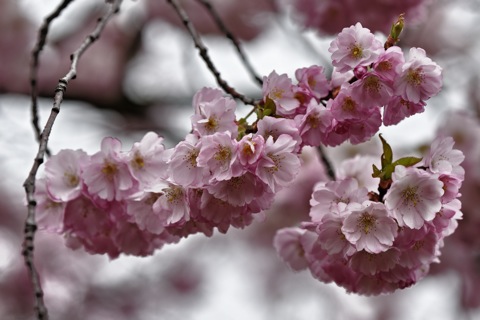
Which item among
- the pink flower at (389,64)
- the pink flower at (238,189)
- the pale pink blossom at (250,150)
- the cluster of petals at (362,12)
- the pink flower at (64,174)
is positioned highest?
the pink flower at (389,64)

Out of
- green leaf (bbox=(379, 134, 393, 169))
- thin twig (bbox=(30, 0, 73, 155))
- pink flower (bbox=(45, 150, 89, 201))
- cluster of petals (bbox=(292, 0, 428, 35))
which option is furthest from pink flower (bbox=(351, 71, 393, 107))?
cluster of petals (bbox=(292, 0, 428, 35))

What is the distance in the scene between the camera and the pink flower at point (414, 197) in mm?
1099

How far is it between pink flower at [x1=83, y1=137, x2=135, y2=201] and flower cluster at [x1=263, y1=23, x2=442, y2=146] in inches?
10.7

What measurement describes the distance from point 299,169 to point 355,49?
19 centimetres

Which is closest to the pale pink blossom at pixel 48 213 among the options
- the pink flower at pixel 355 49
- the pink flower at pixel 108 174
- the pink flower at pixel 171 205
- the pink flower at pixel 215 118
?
the pink flower at pixel 108 174

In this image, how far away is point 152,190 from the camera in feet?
3.97

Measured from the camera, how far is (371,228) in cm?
110

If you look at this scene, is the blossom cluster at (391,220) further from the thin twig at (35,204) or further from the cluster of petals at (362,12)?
the cluster of petals at (362,12)

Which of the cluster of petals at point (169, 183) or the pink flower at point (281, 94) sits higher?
the pink flower at point (281, 94)

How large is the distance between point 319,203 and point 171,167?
0.25 meters

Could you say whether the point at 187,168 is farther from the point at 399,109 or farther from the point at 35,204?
the point at 399,109

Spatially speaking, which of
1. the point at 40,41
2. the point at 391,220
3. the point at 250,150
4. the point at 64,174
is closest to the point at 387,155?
the point at 391,220

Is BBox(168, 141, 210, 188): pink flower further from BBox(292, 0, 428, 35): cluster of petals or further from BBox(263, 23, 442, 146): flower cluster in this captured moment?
BBox(292, 0, 428, 35): cluster of petals

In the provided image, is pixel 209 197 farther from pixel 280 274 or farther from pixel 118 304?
pixel 280 274
